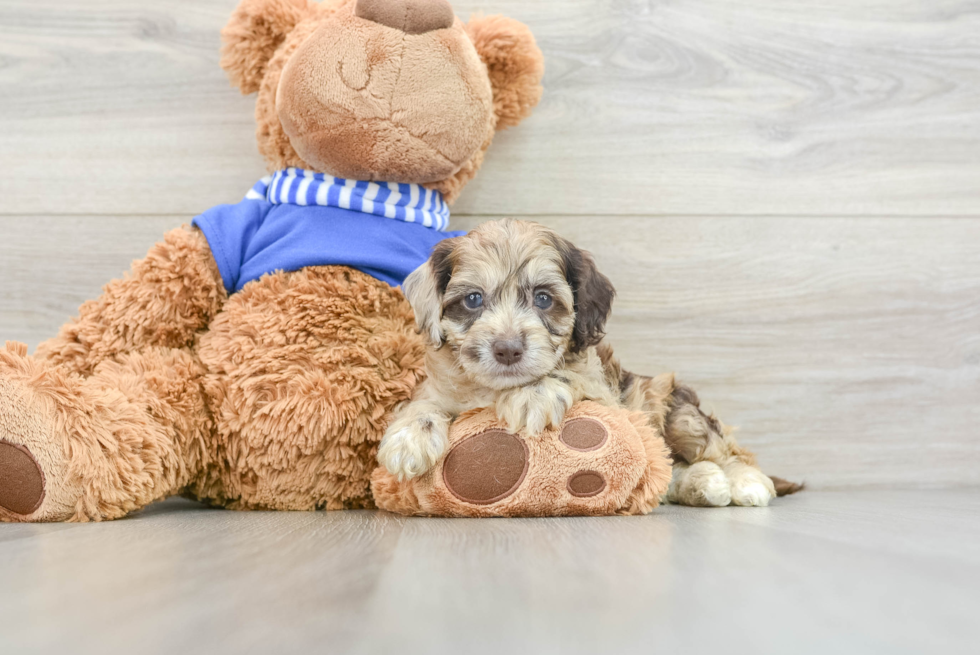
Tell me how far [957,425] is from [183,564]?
8.04 ft

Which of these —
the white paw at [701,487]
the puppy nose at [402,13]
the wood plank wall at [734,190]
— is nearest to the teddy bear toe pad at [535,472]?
the white paw at [701,487]

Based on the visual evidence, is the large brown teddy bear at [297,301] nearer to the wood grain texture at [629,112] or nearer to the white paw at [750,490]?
the wood grain texture at [629,112]

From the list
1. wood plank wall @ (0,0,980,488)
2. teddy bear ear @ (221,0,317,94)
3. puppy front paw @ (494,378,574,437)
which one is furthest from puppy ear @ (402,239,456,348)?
teddy bear ear @ (221,0,317,94)

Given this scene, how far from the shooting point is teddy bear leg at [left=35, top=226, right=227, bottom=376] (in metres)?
1.89

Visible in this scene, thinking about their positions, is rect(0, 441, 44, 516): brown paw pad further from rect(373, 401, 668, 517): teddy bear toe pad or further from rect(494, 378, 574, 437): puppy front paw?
rect(494, 378, 574, 437): puppy front paw

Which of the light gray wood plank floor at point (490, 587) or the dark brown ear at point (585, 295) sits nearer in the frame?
the light gray wood plank floor at point (490, 587)

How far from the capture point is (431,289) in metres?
1.74

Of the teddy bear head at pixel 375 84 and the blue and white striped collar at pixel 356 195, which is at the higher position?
the teddy bear head at pixel 375 84

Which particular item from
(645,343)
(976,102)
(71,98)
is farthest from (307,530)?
(976,102)

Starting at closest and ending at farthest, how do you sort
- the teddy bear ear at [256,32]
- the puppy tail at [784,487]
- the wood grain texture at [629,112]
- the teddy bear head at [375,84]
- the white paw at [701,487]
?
the teddy bear head at [375,84], the white paw at [701,487], the teddy bear ear at [256,32], the puppy tail at [784,487], the wood grain texture at [629,112]

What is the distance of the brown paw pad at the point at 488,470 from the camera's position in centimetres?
156

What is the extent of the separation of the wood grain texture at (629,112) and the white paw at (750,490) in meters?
0.93

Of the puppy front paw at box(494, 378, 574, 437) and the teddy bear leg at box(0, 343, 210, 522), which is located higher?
the puppy front paw at box(494, 378, 574, 437)

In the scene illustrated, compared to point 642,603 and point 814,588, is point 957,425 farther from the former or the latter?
point 642,603
